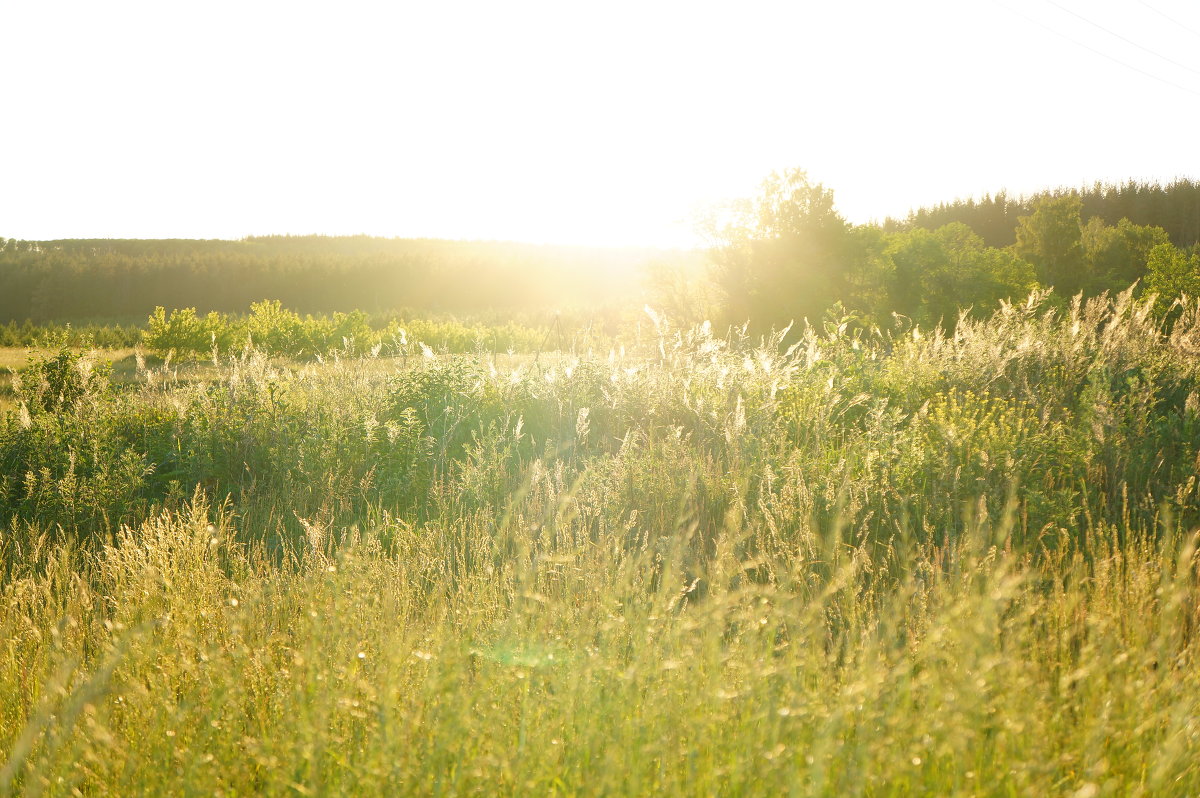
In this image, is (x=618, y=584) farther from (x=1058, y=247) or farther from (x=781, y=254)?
(x=1058, y=247)

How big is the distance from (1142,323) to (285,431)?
6985 mm

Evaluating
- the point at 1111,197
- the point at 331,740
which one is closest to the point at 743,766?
the point at 331,740

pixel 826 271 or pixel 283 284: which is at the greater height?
pixel 283 284

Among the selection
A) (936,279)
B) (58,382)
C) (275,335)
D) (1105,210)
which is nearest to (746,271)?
(936,279)

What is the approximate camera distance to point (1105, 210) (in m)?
38.8

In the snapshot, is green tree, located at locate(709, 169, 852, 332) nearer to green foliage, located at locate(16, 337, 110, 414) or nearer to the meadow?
the meadow

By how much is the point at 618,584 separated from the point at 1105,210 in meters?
44.0

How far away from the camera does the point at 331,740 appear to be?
200 centimetres

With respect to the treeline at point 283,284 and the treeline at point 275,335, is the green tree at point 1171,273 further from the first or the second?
the treeline at point 283,284

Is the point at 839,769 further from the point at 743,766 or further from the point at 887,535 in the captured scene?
the point at 887,535

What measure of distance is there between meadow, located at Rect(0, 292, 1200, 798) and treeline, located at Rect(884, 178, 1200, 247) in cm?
3579

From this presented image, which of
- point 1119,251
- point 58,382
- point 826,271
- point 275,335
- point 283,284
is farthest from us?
point 283,284

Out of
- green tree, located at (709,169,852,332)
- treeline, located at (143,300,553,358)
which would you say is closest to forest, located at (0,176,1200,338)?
green tree, located at (709,169,852,332)

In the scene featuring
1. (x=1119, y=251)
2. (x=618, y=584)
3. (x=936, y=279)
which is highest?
(x=1119, y=251)
